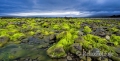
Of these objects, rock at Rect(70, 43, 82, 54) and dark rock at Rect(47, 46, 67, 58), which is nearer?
dark rock at Rect(47, 46, 67, 58)

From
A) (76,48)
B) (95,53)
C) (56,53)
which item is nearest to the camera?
(56,53)

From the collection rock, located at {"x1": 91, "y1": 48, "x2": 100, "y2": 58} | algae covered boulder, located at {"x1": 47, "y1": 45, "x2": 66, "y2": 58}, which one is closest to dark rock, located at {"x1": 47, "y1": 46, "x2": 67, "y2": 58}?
Result: algae covered boulder, located at {"x1": 47, "y1": 45, "x2": 66, "y2": 58}

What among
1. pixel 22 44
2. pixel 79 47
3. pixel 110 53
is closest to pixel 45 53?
pixel 79 47

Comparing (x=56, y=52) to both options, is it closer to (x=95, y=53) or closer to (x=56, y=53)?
(x=56, y=53)

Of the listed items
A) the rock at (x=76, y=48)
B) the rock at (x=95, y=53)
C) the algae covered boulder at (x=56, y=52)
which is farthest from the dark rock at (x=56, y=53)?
the rock at (x=95, y=53)

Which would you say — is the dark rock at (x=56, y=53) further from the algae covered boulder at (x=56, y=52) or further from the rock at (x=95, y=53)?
the rock at (x=95, y=53)

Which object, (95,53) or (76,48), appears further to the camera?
(76,48)

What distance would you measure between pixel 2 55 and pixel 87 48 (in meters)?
Answer: 4.20

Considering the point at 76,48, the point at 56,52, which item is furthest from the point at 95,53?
the point at 56,52

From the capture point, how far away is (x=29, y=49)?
7.80 m

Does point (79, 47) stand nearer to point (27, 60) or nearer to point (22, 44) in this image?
point (27, 60)

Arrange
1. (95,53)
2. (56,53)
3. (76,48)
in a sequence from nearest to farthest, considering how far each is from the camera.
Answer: (56,53)
(95,53)
(76,48)

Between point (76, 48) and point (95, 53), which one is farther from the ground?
point (76, 48)

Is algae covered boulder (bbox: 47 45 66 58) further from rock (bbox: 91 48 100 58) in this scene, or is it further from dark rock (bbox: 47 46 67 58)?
rock (bbox: 91 48 100 58)
